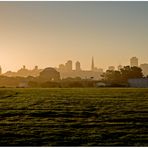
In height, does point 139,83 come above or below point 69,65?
below

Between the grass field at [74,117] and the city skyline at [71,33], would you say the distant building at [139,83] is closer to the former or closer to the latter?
the grass field at [74,117]

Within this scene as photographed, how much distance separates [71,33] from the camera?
5.96 m

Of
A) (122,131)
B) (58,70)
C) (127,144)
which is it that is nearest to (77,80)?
(58,70)

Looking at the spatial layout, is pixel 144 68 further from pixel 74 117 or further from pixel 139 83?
pixel 74 117

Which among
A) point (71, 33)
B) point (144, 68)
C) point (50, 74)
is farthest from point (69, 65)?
point (144, 68)

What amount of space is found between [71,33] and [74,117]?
138 centimetres

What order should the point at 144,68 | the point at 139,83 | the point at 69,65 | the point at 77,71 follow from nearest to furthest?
the point at 144,68
the point at 69,65
the point at 77,71
the point at 139,83

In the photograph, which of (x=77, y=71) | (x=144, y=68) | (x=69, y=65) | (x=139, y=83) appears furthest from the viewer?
(x=139, y=83)

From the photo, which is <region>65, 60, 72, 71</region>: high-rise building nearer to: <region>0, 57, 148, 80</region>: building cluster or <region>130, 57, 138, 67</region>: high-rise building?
<region>0, 57, 148, 80</region>: building cluster

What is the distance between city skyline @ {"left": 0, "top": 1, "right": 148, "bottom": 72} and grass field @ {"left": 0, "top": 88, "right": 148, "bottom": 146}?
875 mm

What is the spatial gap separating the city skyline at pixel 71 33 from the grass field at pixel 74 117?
0.87 meters

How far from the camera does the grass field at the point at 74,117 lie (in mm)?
5215

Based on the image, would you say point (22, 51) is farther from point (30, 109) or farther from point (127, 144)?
point (127, 144)

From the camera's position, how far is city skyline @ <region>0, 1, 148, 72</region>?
18.9ft
